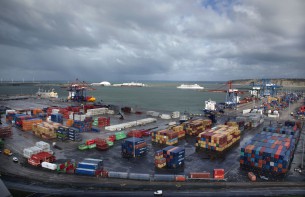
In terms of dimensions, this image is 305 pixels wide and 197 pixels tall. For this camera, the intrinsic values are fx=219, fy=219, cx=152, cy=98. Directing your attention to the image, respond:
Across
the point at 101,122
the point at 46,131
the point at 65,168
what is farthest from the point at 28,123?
the point at 65,168

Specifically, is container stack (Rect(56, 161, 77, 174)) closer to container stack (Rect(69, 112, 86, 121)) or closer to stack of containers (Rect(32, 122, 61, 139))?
stack of containers (Rect(32, 122, 61, 139))

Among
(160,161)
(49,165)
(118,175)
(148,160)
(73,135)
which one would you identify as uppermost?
(73,135)

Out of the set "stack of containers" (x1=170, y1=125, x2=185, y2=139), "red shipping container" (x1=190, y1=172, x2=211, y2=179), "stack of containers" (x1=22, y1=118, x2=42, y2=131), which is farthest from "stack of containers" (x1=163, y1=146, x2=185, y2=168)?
"stack of containers" (x1=22, y1=118, x2=42, y2=131)

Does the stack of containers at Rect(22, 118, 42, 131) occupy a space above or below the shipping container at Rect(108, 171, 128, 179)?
above

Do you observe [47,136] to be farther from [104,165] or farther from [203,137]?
[203,137]

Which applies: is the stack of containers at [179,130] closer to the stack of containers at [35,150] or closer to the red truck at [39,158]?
the red truck at [39,158]

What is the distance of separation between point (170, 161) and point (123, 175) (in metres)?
7.33

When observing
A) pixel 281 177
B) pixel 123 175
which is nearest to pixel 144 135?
pixel 123 175

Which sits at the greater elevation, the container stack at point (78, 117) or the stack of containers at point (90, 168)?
the container stack at point (78, 117)

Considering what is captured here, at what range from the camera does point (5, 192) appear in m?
21.2

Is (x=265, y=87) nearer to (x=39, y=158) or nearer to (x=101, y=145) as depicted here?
(x=101, y=145)

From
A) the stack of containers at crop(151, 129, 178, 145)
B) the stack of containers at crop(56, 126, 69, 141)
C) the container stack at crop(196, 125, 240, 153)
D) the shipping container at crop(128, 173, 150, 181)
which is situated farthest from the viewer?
the stack of containers at crop(56, 126, 69, 141)

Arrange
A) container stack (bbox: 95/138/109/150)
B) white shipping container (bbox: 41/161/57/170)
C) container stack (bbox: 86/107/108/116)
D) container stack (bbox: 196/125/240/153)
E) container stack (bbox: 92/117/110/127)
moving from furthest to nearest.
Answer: container stack (bbox: 86/107/108/116) < container stack (bbox: 92/117/110/127) < container stack (bbox: 95/138/109/150) < container stack (bbox: 196/125/240/153) < white shipping container (bbox: 41/161/57/170)

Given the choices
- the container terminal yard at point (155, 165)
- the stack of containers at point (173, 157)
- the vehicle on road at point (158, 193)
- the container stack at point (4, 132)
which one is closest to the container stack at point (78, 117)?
the container terminal yard at point (155, 165)
